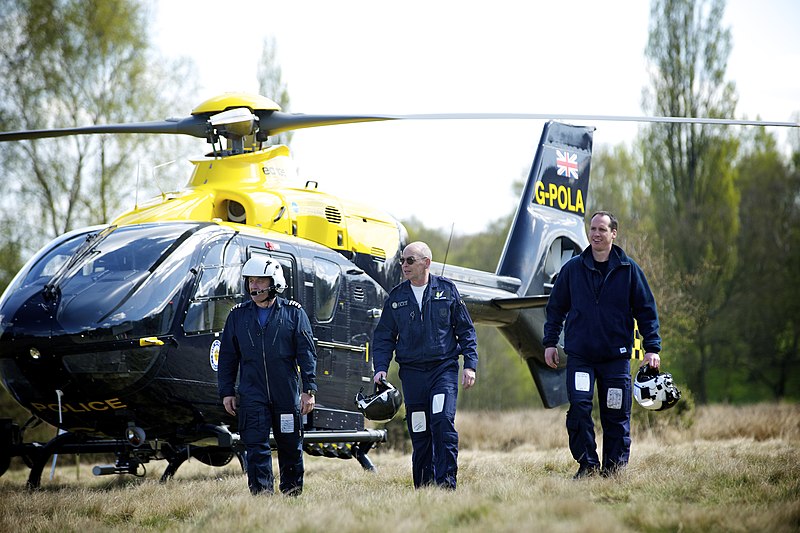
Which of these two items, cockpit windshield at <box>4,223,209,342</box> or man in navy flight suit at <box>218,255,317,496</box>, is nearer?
man in navy flight suit at <box>218,255,317,496</box>

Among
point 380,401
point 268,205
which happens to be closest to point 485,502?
point 380,401

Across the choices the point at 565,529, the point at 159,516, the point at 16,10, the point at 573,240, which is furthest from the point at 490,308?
the point at 16,10

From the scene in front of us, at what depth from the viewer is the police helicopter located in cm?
831

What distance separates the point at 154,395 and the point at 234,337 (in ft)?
4.92

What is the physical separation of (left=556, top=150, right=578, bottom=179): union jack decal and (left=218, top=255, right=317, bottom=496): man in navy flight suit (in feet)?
24.0

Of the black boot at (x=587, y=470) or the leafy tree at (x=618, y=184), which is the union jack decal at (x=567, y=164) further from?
the leafy tree at (x=618, y=184)

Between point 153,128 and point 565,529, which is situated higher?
point 153,128

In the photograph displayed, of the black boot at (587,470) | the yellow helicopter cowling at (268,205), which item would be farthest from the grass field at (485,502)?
the yellow helicopter cowling at (268,205)

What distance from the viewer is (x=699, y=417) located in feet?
56.1

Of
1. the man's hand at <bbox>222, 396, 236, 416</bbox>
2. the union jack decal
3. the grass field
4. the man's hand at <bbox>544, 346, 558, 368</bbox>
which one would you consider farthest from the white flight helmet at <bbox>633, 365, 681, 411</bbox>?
the union jack decal

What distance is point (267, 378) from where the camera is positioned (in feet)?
24.1

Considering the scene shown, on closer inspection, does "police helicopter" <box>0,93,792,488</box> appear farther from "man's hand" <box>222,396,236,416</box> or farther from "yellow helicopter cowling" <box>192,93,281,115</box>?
"man's hand" <box>222,396,236,416</box>

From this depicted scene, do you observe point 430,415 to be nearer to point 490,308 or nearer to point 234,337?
point 234,337

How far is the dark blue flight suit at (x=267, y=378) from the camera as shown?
7.28 meters
